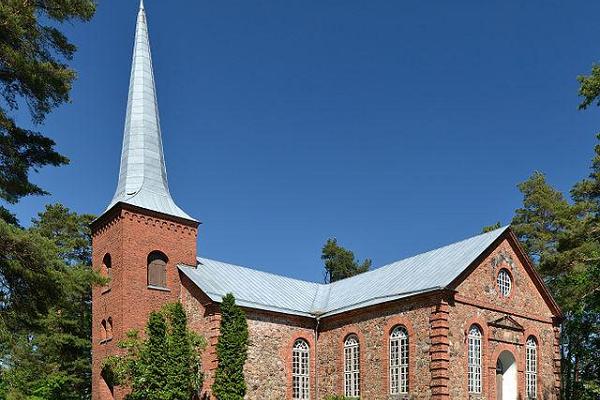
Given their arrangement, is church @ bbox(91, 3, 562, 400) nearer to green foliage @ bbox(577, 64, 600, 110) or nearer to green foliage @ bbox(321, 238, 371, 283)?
green foliage @ bbox(577, 64, 600, 110)

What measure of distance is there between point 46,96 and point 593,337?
32.2 m

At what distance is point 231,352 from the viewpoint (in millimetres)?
24766

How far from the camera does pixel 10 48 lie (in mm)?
13469

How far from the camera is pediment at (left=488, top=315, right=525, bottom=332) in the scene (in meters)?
25.3

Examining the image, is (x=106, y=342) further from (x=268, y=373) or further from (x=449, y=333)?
(x=449, y=333)

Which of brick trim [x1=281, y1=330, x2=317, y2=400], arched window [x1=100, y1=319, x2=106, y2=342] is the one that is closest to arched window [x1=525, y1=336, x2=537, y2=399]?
brick trim [x1=281, y1=330, x2=317, y2=400]

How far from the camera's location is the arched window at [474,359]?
79.0 feet

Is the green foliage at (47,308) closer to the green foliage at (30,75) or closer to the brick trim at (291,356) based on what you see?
the green foliage at (30,75)

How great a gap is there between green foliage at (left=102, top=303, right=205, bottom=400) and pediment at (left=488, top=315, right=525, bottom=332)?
1186cm

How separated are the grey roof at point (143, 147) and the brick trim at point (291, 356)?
7471 millimetres

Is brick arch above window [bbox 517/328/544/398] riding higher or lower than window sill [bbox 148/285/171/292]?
lower

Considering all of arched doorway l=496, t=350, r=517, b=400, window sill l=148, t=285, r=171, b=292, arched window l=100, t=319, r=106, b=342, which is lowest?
arched doorway l=496, t=350, r=517, b=400

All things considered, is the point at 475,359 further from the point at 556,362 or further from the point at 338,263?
the point at 338,263

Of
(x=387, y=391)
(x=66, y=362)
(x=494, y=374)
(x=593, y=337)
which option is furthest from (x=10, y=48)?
(x=593, y=337)
